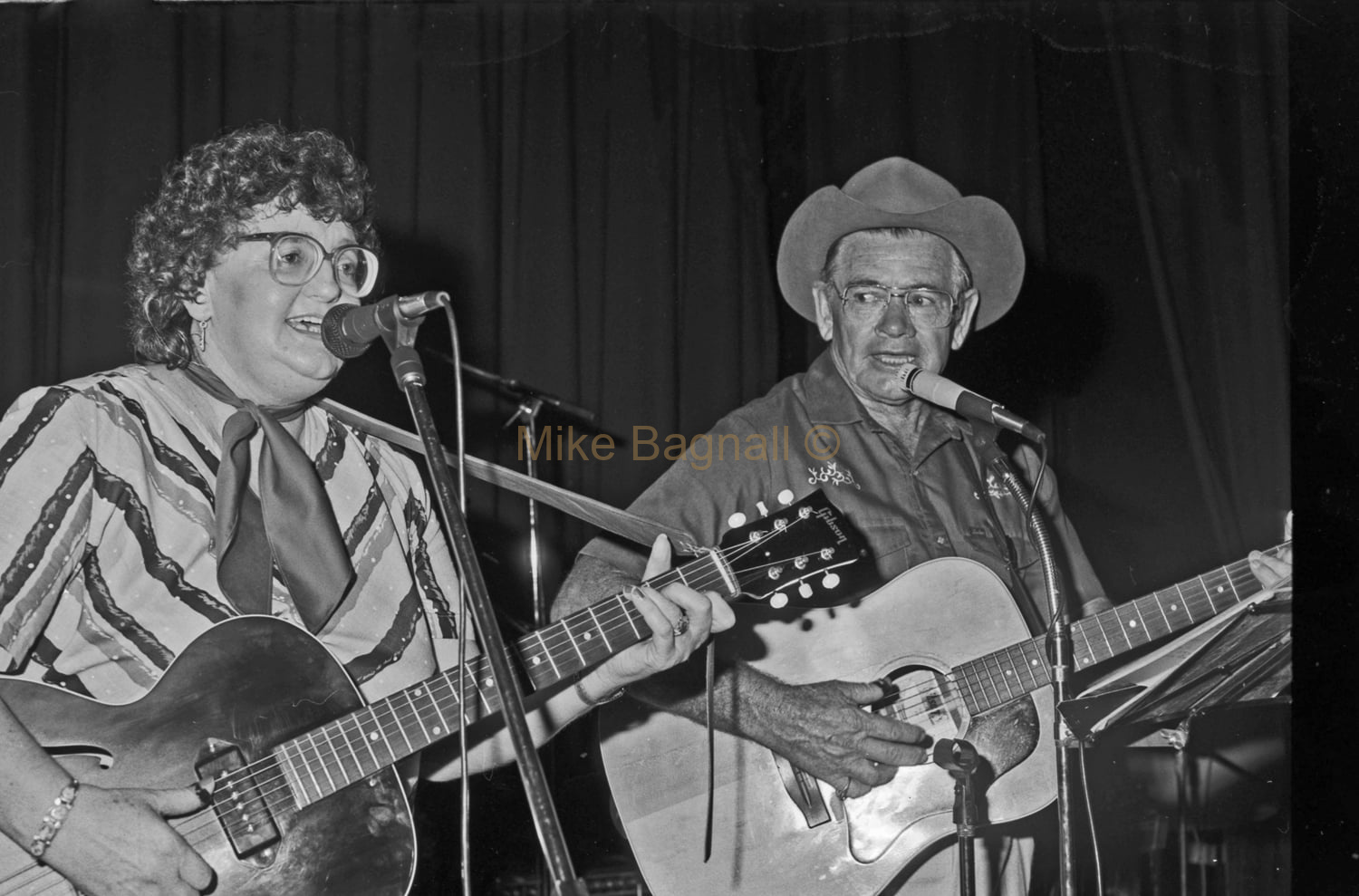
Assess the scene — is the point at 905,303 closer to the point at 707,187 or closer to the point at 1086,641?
the point at 707,187

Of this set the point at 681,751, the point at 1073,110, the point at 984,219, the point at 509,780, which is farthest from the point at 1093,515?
the point at 509,780

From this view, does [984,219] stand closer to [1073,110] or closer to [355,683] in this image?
[1073,110]

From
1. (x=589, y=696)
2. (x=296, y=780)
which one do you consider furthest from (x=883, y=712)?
(x=296, y=780)

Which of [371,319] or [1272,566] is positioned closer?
[371,319]

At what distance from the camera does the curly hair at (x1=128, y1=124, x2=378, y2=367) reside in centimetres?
248

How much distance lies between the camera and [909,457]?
306 centimetres

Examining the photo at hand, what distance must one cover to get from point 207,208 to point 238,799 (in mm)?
1172

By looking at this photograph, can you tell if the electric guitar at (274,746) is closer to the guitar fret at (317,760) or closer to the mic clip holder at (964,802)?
the guitar fret at (317,760)

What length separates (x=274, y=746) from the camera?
2064mm

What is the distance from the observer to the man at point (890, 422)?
9.26 ft

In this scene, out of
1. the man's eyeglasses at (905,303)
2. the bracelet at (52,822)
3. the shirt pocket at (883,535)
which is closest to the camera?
the bracelet at (52,822)

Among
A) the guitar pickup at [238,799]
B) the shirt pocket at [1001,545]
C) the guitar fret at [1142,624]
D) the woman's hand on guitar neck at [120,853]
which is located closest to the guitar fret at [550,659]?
the guitar pickup at [238,799]

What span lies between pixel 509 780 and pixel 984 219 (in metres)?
1.83

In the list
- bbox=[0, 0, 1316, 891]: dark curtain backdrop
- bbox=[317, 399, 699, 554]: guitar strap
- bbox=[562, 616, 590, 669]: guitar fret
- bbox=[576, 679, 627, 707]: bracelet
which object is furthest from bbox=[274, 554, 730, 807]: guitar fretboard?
bbox=[0, 0, 1316, 891]: dark curtain backdrop
